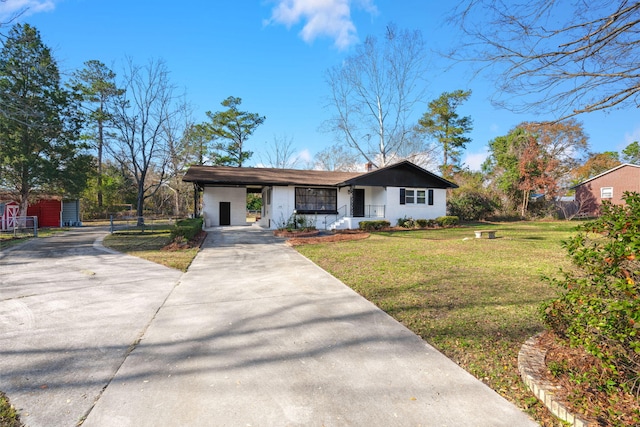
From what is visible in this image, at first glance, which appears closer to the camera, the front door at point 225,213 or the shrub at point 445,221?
the shrub at point 445,221

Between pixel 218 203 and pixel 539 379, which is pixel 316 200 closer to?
pixel 218 203

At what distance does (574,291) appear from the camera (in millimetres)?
2719

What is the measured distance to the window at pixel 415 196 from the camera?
21484mm

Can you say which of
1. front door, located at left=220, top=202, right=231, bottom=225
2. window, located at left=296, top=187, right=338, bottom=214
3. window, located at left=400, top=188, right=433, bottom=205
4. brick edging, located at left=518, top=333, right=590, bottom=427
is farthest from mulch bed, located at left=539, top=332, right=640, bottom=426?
front door, located at left=220, top=202, right=231, bottom=225

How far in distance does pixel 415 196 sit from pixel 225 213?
1307 cm

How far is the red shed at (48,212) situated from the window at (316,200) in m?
19.8

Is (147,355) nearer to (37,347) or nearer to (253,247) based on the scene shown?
(37,347)

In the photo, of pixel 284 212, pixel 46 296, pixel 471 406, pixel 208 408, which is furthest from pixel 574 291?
pixel 284 212

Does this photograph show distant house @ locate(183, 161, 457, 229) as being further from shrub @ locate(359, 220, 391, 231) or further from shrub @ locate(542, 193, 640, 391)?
shrub @ locate(542, 193, 640, 391)

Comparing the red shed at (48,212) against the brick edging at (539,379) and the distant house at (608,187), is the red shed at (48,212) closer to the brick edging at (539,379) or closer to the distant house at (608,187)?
the brick edging at (539,379)

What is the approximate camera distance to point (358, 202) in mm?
22297

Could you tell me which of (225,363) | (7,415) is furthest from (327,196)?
(7,415)

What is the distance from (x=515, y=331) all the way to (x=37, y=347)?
5.35 meters

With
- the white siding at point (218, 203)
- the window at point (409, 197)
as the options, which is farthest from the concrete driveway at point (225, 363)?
the window at point (409, 197)
